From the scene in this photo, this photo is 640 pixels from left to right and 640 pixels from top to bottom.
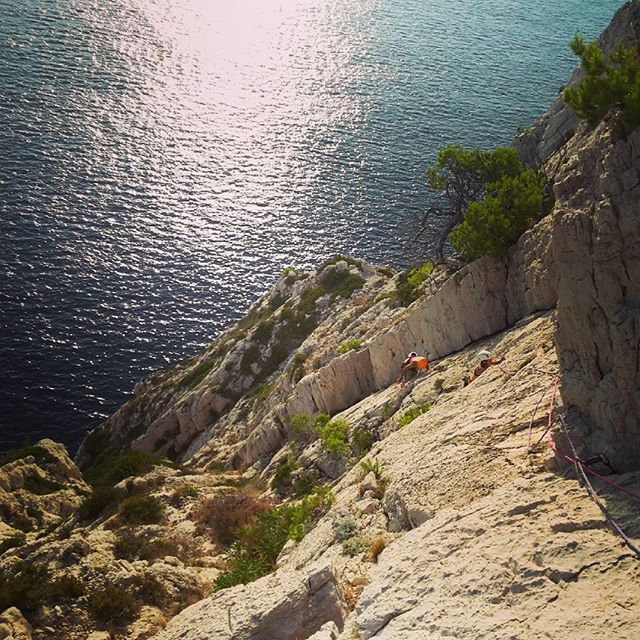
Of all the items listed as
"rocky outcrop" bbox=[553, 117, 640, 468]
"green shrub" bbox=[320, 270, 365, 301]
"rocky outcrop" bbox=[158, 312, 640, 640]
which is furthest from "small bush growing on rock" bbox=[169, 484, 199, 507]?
"green shrub" bbox=[320, 270, 365, 301]

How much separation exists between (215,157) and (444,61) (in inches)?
2848

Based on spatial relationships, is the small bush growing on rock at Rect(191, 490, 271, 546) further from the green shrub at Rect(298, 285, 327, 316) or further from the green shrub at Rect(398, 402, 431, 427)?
the green shrub at Rect(298, 285, 327, 316)

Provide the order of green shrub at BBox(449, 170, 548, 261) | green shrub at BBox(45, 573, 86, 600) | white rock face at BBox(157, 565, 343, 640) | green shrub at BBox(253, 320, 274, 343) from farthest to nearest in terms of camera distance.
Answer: green shrub at BBox(253, 320, 274, 343) < green shrub at BBox(449, 170, 548, 261) < green shrub at BBox(45, 573, 86, 600) < white rock face at BBox(157, 565, 343, 640)

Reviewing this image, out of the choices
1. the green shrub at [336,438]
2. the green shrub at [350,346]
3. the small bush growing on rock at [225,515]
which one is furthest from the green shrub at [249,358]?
the green shrub at [336,438]

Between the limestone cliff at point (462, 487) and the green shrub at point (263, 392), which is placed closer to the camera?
the limestone cliff at point (462, 487)

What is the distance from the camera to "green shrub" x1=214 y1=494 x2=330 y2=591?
23.2 metres

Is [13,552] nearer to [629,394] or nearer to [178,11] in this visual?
[629,394]

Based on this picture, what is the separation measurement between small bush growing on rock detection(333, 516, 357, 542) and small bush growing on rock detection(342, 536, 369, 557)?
74 cm

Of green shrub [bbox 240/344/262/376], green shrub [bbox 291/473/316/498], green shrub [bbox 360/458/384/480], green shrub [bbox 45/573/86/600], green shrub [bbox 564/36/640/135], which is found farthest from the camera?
green shrub [bbox 240/344/262/376]

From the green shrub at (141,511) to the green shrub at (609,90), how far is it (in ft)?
91.4

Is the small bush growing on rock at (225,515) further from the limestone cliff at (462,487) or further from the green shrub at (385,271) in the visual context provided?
the green shrub at (385,271)

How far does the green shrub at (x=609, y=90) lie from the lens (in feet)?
47.0

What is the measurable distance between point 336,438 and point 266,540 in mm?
8003

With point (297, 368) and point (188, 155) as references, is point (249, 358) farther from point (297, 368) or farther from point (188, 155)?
point (188, 155)
